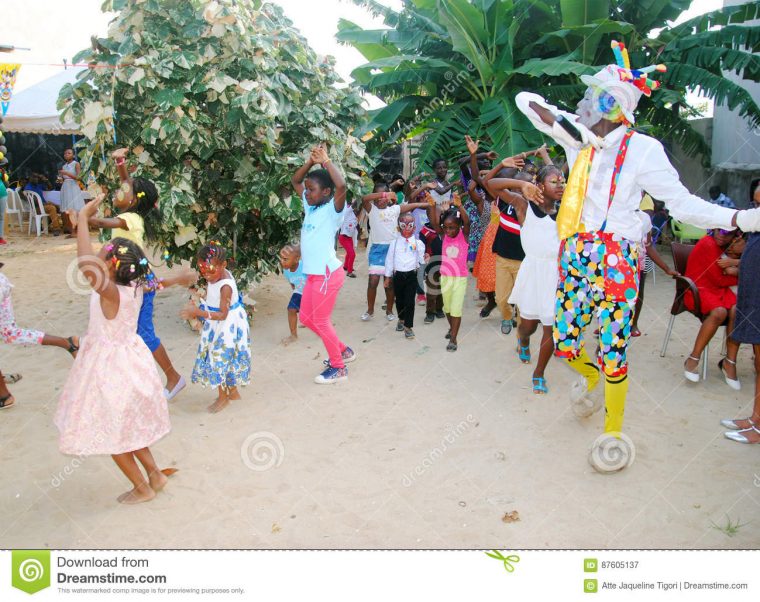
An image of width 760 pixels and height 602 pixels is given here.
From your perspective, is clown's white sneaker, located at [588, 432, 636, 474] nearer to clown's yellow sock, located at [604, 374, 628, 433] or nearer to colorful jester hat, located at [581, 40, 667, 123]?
clown's yellow sock, located at [604, 374, 628, 433]

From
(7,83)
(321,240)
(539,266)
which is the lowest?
(539,266)

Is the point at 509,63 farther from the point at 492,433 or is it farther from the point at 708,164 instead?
the point at 492,433

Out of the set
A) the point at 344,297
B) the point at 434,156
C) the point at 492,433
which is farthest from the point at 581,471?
the point at 434,156

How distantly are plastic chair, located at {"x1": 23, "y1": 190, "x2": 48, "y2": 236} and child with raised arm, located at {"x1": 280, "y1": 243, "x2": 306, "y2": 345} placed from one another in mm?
8565

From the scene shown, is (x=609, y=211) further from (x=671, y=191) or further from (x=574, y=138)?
(x=574, y=138)

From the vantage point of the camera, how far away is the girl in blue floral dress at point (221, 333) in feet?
14.9

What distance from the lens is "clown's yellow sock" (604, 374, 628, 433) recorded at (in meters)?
3.81

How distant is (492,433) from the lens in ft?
14.4

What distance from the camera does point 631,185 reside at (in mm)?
3574

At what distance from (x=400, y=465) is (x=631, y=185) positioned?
2083 mm

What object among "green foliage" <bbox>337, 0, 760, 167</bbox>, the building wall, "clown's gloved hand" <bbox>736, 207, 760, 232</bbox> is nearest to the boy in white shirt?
"green foliage" <bbox>337, 0, 760, 167</bbox>

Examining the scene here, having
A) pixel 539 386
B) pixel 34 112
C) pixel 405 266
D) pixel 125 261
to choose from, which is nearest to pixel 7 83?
pixel 34 112

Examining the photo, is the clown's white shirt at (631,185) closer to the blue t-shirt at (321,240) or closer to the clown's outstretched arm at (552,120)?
the clown's outstretched arm at (552,120)

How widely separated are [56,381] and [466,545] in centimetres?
373
